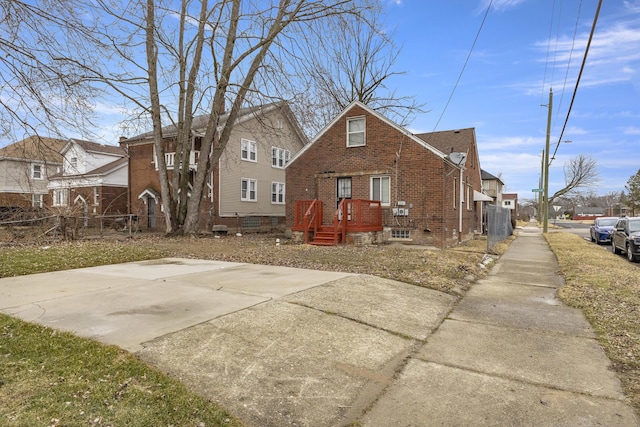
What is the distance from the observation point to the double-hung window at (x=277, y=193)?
26906 millimetres

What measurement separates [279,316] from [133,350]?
6.01ft

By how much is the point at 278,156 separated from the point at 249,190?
371 cm

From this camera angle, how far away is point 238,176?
930 inches

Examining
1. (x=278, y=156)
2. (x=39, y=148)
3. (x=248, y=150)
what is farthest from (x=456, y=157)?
(x=278, y=156)

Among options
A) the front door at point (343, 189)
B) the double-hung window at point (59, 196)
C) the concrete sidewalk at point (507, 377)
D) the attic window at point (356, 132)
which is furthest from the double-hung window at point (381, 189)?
the double-hung window at point (59, 196)

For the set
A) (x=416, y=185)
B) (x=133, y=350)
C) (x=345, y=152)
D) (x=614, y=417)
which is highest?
(x=345, y=152)

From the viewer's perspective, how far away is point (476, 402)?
3262 mm

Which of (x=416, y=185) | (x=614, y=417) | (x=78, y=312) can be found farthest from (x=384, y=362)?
(x=416, y=185)

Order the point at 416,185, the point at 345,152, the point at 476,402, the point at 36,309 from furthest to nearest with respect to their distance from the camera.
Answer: the point at 345,152 < the point at 416,185 < the point at 36,309 < the point at 476,402

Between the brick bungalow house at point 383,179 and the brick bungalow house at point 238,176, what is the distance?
4642mm

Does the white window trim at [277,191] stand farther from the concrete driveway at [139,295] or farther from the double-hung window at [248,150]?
the concrete driveway at [139,295]

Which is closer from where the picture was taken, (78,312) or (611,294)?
(78,312)

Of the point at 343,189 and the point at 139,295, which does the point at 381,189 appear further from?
the point at 139,295

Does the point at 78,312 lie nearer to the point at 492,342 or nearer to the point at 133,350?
the point at 133,350
